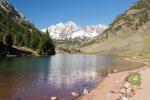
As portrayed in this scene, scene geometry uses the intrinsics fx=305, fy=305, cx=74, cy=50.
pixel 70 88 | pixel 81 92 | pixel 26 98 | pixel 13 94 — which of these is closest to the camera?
pixel 26 98

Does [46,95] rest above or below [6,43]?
below

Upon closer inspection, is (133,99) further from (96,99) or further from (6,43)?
(6,43)

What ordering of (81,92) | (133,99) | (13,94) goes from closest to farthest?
(133,99), (13,94), (81,92)

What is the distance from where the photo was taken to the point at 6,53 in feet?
586

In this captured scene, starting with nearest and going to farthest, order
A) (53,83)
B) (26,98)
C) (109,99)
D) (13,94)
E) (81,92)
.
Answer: (109,99) < (26,98) < (13,94) < (81,92) < (53,83)

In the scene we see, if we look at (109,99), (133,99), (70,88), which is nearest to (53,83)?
(70,88)

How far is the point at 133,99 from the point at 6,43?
162 metres

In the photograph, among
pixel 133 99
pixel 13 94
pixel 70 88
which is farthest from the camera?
pixel 70 88

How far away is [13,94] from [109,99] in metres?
14.6

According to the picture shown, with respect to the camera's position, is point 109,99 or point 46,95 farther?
point 46,95

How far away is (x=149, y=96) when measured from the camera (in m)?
35.9

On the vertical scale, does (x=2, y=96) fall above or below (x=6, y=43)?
below

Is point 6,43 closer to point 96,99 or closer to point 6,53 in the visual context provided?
point 6,53

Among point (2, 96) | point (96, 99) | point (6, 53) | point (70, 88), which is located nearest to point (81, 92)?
point (70, 88)
